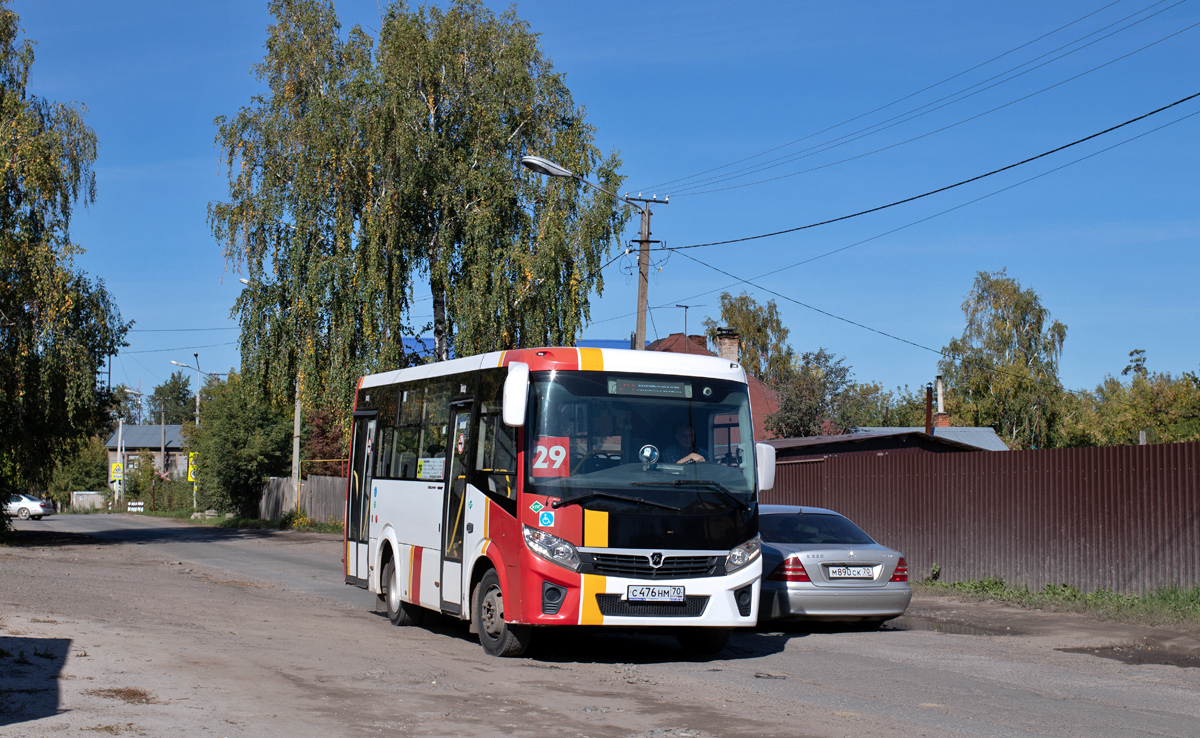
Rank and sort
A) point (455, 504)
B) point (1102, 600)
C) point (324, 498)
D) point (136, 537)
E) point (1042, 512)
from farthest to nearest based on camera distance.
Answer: point (324, 498), point (136, 537), point (1042, 512), point (1102, 600), point (455, 504)

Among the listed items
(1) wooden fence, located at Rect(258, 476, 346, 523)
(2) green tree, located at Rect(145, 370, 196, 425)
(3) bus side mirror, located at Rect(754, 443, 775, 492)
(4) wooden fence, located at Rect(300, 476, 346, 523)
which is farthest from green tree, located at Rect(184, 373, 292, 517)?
(2) green tree, located at Rect(145, 370, 196, 425)

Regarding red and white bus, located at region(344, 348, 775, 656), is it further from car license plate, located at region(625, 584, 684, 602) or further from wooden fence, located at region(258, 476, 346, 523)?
wooden fence, located at region(258, 476, 346, 523)

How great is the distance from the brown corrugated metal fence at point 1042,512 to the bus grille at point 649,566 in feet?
23.8

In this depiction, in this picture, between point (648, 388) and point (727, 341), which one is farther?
point (727, 341)

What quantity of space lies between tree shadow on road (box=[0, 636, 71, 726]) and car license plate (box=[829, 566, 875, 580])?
26.1 feet

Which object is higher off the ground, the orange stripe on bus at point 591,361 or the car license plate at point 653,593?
the orange stripe on bus at point 591,361

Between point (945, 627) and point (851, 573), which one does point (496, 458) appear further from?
point (945, 627)

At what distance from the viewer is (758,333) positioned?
72.0 meters

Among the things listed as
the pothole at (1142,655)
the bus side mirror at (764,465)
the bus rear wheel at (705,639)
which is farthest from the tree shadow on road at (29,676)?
the pothole at (1142,655)

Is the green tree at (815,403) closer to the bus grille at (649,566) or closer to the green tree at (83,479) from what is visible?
the bus grille at (649,566)

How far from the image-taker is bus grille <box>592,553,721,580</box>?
1015 centimetres

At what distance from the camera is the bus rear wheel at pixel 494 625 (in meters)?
10.6

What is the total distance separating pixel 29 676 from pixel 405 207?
68.5 feet

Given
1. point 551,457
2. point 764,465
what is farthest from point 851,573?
point 551,457
